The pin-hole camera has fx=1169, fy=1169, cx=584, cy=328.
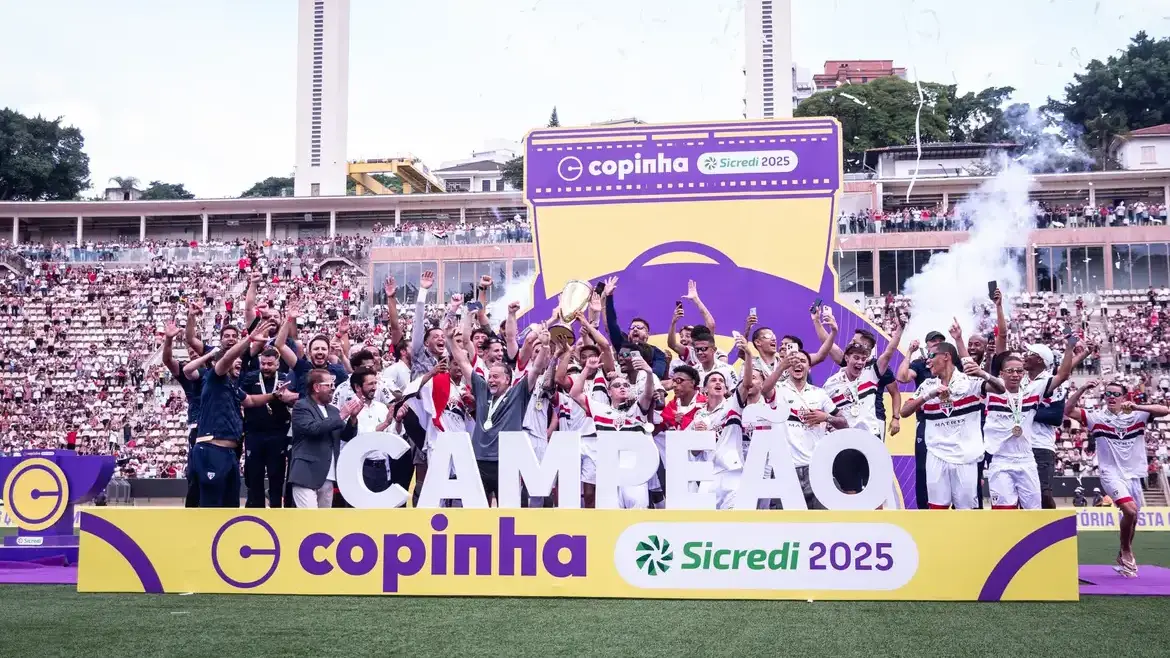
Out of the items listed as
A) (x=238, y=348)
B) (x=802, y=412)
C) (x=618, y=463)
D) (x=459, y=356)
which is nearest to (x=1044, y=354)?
(x=802, y=412)

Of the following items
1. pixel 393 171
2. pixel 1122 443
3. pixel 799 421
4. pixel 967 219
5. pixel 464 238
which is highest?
pixel 393 171

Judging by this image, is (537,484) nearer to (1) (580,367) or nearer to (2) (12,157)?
(1) (580,367)

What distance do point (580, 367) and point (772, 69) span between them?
3594 centimetres

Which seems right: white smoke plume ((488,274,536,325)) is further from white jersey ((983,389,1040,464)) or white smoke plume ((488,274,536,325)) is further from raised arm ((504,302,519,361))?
white jersey ((983,389,1040,464))

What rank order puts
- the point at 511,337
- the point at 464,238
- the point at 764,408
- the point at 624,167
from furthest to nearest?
the point at 464,238 → the point at 624,167 → the point at 511,337 → the point at 764,408

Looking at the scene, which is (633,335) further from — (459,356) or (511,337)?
(459,356)

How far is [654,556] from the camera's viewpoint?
8.48 meters

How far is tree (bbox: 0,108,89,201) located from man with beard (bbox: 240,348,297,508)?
54954 mm

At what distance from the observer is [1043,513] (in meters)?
8.32

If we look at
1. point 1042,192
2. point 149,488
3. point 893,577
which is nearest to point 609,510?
point 893,577

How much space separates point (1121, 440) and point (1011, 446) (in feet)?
5.94

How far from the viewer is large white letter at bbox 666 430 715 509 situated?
8.94 m

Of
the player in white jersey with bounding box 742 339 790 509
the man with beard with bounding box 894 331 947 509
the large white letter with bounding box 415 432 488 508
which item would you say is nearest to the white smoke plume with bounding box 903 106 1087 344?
the man with beard with bounding box 894 331 947 509

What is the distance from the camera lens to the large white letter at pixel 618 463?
8992 millimetres
